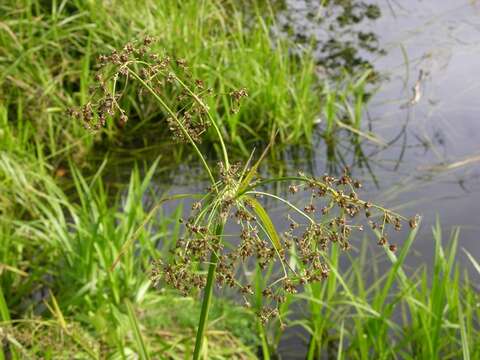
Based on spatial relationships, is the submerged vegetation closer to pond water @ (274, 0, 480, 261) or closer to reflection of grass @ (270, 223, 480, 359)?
reflection of grass @ (270, 223, 480, 359)

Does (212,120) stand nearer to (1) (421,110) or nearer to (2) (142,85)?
(2) (142,85)

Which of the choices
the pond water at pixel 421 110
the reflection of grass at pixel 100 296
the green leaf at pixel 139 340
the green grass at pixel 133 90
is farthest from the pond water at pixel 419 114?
the green leaf at pixel 139 340

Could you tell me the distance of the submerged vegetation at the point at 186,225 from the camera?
912 mm

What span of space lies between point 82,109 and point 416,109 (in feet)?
14.8

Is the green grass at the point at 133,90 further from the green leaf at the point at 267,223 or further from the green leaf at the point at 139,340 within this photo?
the green leaf at the point at 267,223

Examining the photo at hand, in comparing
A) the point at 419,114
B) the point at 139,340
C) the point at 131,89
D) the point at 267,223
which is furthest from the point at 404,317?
the point at 131,89

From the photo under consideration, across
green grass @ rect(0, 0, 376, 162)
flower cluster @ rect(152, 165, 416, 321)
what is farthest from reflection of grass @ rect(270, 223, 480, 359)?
green grass @ rect(0, 0, 376, 162)

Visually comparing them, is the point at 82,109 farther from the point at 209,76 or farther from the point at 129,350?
the point at 209,76

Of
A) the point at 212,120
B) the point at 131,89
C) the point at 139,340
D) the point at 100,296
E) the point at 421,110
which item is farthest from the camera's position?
the point at 421,110

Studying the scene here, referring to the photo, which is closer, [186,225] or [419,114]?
[186,225]

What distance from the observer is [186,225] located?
0.89 m

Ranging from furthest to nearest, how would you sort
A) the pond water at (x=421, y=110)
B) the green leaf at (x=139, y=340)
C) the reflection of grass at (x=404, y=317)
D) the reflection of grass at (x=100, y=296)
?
the pond water at (x=421, y=110) < the reflection of grass at (x=100, y=296) < the reflection of grass at (x=404, y=317) < the green leaf at (x=139, y=340)

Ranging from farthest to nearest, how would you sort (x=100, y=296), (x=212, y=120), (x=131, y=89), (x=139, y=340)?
(x=131, y=89) → (x=100, y=296) → (x=139, y=340) → (x=212, y=120)

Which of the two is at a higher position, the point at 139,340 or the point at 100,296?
the point at 139,340
